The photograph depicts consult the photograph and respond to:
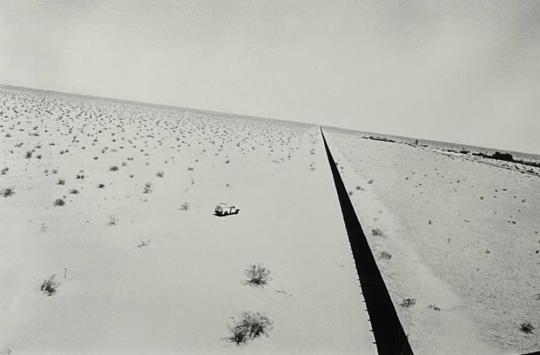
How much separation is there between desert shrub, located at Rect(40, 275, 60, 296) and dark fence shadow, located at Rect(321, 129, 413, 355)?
4938 mm

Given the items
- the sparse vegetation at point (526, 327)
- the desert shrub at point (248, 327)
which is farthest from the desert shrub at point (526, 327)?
the desert shrub at point (248, 327)

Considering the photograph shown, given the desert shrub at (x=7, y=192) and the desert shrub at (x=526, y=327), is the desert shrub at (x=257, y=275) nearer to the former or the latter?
the desert shrub at (x=526, y=327)

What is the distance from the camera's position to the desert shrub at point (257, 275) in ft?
20.4

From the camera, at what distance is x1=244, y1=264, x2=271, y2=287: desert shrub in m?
6.21

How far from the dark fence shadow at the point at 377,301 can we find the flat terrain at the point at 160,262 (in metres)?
0.17

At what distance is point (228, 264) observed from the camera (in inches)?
274

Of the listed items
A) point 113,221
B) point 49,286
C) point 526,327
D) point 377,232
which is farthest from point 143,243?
point 526,327

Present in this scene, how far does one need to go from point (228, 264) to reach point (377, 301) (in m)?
2.96

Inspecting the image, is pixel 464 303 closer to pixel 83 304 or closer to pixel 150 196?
pixel 83 304

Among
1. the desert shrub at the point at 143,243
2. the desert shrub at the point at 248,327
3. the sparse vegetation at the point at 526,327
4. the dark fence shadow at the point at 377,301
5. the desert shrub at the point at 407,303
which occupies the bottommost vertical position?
the desert shrub at the point at 143,243

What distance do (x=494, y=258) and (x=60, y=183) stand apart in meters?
12.7

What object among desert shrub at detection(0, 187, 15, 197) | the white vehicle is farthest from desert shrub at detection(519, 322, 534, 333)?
desert shrub at detection(0, 187, 15, 197)

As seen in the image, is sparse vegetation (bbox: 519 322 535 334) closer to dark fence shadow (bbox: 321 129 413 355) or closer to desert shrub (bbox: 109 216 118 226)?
dark fence shadow (bbox: 321 129 413 355)

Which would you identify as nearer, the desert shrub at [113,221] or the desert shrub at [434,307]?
the desert shrub at [434,307]
